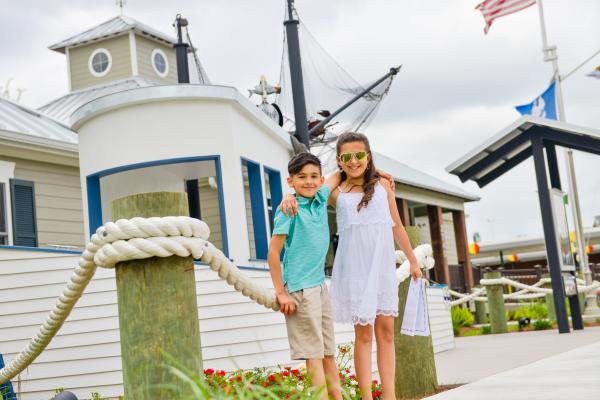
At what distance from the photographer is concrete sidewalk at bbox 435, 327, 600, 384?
7617 mm

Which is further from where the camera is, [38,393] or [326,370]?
[38,393]

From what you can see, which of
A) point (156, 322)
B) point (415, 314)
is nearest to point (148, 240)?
Result: point (156, 322)

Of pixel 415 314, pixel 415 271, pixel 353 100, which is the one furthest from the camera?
pixel 353 100

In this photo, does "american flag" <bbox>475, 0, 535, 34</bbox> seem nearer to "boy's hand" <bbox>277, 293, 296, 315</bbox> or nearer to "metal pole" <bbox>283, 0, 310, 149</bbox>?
Answer: "metal pole" <bbox>283, 0, 310, 149</bbox>

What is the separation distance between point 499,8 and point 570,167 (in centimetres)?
392

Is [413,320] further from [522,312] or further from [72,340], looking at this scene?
[522,312]

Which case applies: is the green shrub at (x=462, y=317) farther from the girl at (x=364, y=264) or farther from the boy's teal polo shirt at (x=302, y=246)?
the boy's teal polo shirt at (x=302, y=246)

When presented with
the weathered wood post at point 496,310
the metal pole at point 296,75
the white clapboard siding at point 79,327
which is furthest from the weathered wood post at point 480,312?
the white clapboard siding at point 79,327

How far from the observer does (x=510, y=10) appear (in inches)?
736

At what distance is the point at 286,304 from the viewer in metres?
3.74

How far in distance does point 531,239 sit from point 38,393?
112 feet

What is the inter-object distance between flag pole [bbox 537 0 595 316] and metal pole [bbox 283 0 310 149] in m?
6.45

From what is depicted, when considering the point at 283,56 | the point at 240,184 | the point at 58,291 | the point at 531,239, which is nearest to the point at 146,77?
the point at 283,56

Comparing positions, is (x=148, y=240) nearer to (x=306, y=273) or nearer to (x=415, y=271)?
(x=306, y=273)
